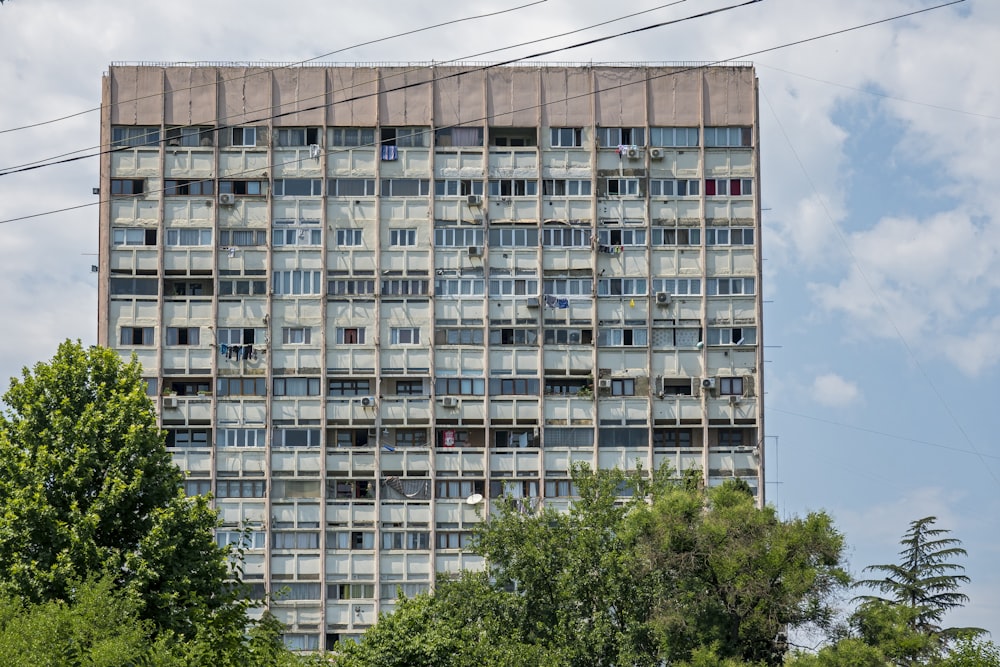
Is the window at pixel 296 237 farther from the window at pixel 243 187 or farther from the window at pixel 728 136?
the window at pixel 728 136

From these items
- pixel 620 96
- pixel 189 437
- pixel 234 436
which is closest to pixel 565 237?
pixel 620 96

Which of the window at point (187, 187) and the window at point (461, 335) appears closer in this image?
the window at point (461, 335)

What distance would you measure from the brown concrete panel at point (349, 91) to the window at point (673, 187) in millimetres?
14447

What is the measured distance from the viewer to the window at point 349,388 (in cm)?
7506

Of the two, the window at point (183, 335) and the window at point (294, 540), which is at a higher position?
the window at point (183, 335)

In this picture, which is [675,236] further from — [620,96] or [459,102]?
[459,102]

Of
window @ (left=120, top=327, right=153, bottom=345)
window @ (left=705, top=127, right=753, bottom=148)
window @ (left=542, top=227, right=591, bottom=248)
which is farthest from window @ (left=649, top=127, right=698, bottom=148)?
window @ (left=120, top=327, right=153, bottom=345)

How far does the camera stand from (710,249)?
76375 millimetres

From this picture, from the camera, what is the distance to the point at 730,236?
76562 millimetres

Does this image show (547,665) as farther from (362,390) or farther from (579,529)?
(362,390)

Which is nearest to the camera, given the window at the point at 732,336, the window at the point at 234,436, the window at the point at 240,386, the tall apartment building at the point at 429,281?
the window at the point at 234,436

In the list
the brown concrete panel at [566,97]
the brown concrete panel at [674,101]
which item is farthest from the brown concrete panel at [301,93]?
the brown concrete panel at [674,101]

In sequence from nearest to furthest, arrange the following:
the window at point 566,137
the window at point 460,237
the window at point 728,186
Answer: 1. the window at point 460,237
2. the window at point 566,137
3. the window at point 728,186

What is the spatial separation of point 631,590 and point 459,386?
85.6ft
